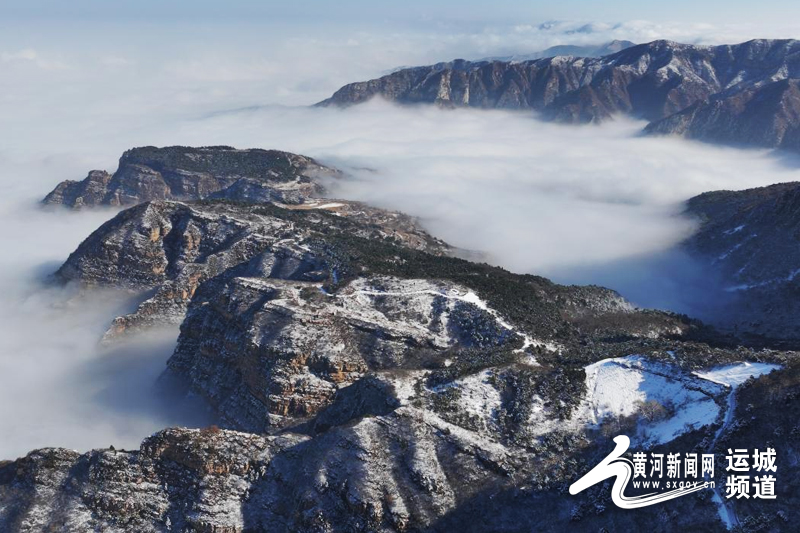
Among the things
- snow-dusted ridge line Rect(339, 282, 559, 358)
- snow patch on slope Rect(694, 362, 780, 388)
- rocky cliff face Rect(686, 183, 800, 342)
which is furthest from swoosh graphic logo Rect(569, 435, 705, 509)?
rocky cliff face Rect(686, 183, 800, 342)

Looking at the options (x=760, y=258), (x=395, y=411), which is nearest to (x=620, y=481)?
(x=395, y=411)

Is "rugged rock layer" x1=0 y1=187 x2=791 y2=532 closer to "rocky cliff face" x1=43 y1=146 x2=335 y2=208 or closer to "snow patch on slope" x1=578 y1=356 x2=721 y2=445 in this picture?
"snow patch on slope" x1=578 y1=356 x2=721 y2=445

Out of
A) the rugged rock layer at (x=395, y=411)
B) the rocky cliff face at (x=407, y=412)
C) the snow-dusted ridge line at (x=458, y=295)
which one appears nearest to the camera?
the rocky cliff face at (x=407, y=412)

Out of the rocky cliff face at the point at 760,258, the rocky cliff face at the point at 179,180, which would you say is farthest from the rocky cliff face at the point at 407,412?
the rocky cliff face at the point at 179,180

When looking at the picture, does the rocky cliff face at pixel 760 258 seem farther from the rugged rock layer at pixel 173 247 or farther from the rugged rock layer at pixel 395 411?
the rugged rock layer at pixel 173 247

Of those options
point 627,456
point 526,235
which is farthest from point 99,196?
point 627,456

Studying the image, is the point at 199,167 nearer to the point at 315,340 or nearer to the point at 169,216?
the point at 169,216
